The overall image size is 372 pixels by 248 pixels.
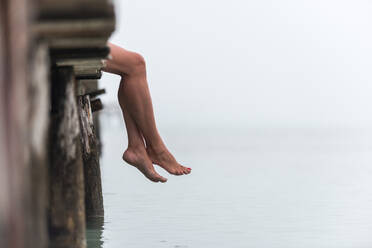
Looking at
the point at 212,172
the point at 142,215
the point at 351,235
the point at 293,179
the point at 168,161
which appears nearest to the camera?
the point at 168,161

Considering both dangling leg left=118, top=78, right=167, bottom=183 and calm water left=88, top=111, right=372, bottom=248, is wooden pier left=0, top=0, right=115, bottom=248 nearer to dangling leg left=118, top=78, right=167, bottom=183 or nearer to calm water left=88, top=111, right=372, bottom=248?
dangling leg left=118, top=78, right=167, bottom=183

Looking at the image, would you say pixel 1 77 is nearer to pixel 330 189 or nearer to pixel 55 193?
pixel 55 193

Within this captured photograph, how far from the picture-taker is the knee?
5.98 metres

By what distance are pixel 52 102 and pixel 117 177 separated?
1552cm

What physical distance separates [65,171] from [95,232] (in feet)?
13.9

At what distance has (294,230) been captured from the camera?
9070 mm

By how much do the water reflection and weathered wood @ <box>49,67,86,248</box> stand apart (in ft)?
10.4

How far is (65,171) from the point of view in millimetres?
4660

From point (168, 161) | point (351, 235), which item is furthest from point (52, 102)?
point (351, 235)

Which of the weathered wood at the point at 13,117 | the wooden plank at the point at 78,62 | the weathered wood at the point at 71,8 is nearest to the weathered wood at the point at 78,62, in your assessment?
the wooden plank at the point at 78,62

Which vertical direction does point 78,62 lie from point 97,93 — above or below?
below

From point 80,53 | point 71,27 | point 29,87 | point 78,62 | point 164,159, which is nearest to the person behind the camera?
point 29,87

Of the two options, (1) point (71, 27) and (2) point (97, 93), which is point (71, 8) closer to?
(1) point (71, 27)

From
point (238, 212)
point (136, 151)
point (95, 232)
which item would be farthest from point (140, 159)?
point (238, 212)
